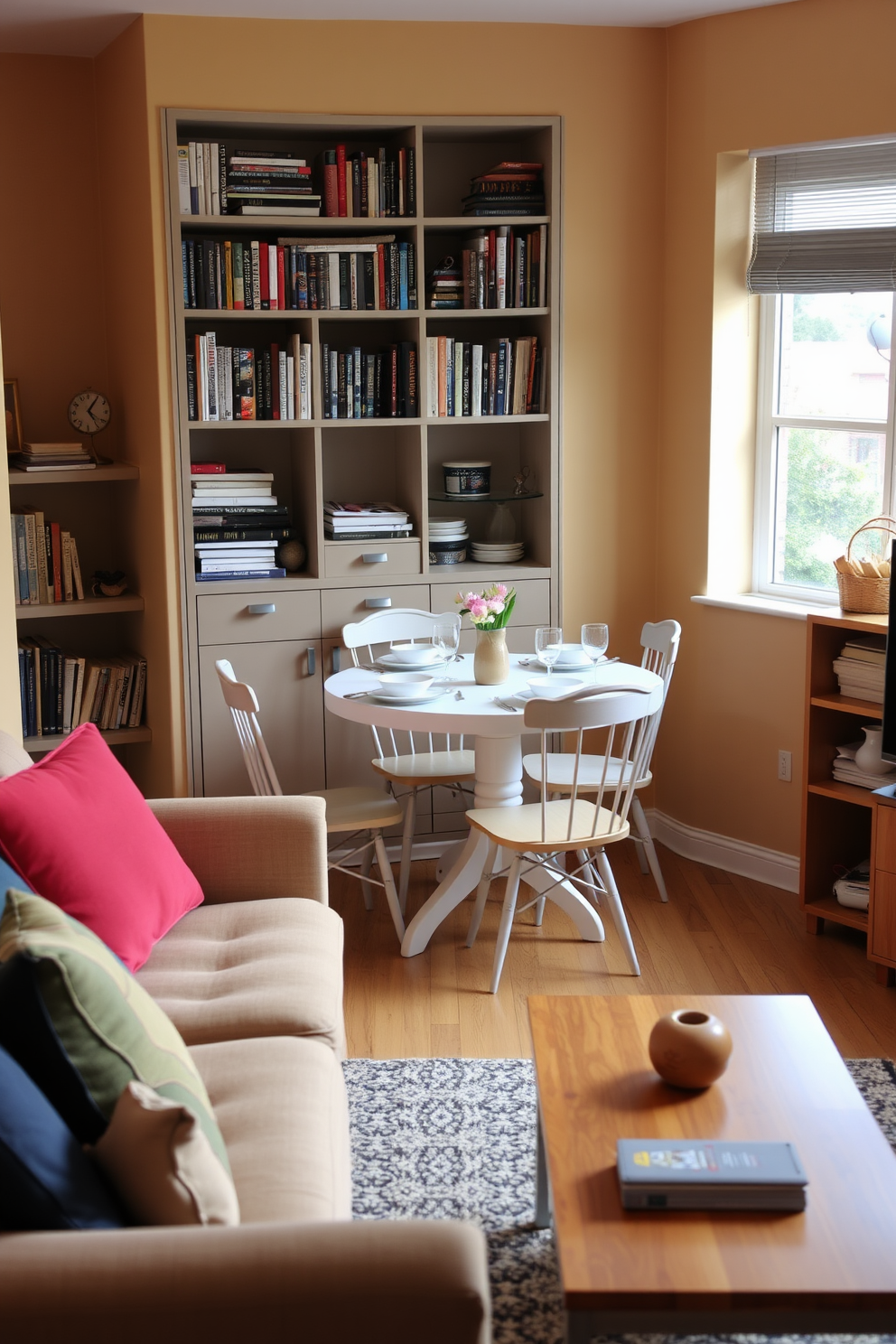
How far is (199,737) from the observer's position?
434 centimetres

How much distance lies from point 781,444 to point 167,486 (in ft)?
6.70

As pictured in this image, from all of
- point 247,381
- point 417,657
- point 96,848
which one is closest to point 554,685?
point 417,657

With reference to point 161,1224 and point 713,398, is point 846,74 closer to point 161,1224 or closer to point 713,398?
point 713,398

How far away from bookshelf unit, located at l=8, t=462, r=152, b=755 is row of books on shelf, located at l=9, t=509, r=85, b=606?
0.14 ft

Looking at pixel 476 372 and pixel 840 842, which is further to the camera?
pixel 476 372

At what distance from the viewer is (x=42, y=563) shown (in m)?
4.48

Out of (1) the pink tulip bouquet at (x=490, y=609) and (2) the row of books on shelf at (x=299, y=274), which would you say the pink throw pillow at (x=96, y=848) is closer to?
(1) the pink tulip bouquet at (x=490, y=609)

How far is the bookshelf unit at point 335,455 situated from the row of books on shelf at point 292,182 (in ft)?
0.15

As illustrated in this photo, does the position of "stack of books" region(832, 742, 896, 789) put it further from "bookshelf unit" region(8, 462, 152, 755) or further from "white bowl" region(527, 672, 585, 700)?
"bookshelf unit" region(8, 462, 152, 755)

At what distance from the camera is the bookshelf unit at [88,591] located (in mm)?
4543

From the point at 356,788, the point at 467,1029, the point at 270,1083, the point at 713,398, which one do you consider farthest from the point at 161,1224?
the point at 713,398

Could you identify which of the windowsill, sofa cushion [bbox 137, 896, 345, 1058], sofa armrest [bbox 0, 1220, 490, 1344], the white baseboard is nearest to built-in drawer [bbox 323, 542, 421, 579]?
the windowsill

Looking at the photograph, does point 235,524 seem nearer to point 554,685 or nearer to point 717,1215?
point 554,685

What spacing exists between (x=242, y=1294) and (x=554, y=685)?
96.8 inches
